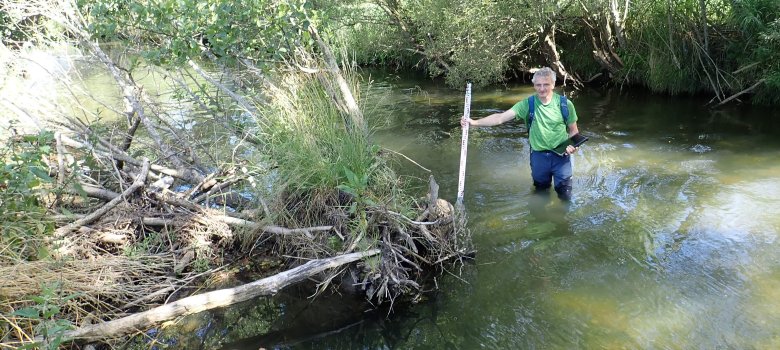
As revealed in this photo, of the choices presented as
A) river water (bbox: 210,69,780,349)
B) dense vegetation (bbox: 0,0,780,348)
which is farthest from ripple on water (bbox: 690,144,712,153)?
dense vegetation (bbox: 0,0,780,348)

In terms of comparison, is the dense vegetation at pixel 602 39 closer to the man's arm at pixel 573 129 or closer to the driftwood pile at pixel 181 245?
the man's arm at pixel 573 129

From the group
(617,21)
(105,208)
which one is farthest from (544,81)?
(617,21)

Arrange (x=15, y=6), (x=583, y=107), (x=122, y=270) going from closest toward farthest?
(x=122, y=270) < (x=15, y=6) < (x=583, y=107)

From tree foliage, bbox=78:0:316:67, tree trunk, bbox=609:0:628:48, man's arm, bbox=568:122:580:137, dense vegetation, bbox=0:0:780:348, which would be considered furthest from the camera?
tree trunk, bbox=609:0:628:48

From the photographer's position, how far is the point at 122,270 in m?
4.55

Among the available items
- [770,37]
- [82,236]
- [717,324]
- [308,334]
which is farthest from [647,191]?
[82,236]

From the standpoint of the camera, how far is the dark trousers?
6.19 metres

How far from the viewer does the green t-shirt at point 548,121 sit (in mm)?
5875

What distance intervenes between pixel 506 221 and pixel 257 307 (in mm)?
2991

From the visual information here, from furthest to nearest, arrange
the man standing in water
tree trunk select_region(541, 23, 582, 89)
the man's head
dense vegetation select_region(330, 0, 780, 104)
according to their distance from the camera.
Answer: tree trunk select_region(541, 23, 582, 89) < dense vegetation select_region(330, 0, 780, 104) < the man standing in water < the man's head

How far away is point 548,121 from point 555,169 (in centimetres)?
68

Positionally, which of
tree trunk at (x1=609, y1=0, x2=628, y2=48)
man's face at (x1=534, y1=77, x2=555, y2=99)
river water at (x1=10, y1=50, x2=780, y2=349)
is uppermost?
A: tree trunk at (x1=609, y1=0, x2=628, y2=48)

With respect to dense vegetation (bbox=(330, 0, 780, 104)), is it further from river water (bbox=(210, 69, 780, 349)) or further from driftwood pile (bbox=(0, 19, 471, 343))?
driftwood pile (bbox=(0, 19, 471, 343))

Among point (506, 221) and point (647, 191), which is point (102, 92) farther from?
point (647, 191)
